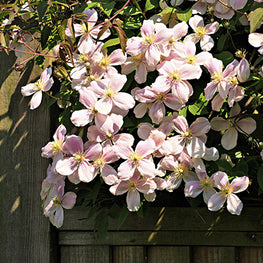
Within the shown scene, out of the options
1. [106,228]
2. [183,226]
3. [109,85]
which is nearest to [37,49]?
[109,85]

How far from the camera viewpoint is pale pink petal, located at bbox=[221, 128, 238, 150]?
1.36m

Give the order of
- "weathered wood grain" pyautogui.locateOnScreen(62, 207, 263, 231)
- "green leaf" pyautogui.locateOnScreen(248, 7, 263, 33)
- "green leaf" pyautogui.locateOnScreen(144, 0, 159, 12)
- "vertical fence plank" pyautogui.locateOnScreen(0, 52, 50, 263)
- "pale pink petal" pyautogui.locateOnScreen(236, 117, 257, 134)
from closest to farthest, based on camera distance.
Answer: "green leaf" pyautogui.locateOnScreen(248, 7, 263, 33) < "pale pink petal" pyautogui.locateOnScreen(236, 117, 257, 134) < "green leaf" pyautogui.locateOnScreen(144, 0, 159, 12) < "weathered wood grain" pyautogui.locateOnScreen(62, 207, 263, 231) < "vertical fence plank" pyautogui.locateOnScreen(0, 52, 50, 263)

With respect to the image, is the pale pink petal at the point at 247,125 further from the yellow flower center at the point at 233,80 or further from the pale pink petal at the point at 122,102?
the pale pink petal at the point at 122,102

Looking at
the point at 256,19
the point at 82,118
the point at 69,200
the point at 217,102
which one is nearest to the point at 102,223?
the point at 69,200

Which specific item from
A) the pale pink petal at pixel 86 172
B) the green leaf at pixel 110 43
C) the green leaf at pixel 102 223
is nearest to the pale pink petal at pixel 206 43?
the green leaf at pixel 110 43

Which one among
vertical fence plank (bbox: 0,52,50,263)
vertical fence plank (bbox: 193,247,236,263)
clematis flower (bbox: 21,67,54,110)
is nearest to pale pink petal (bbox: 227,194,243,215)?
vertical fence plank (bbox: 193,247,236,263)

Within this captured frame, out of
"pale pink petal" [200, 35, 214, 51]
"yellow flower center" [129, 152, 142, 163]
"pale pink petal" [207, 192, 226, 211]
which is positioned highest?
"pale pink petal" [200, 35, 214, 51]

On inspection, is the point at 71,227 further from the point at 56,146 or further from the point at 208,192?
the point at 208,192

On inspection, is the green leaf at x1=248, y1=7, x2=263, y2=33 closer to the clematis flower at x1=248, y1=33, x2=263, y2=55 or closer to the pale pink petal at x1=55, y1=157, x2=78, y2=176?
the clematis flower at x1=248, y1=33, x2=263, y2=55

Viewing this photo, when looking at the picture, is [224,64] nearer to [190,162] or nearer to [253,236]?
[190,162]

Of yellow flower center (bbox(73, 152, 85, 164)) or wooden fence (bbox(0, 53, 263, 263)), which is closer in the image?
yellow flower center (bbox(73, 152, 85, 164))

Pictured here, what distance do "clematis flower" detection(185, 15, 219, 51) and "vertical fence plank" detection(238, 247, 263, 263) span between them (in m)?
0.62

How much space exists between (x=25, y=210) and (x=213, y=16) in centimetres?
86

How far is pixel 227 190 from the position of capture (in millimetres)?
1298
